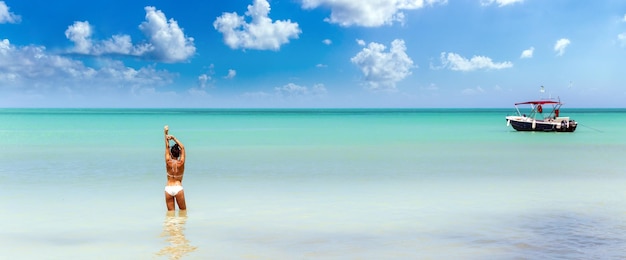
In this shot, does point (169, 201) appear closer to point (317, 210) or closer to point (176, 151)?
point (176, 151)

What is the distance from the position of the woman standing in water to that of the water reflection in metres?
0.32

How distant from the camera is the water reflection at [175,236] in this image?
10648 mm

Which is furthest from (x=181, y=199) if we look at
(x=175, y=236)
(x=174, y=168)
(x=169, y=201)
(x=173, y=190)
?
(x=175, y=236)

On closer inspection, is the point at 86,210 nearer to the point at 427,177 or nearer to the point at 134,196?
the point at 134,196

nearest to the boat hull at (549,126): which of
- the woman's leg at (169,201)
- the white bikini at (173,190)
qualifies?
the woman's leg at (169,201)

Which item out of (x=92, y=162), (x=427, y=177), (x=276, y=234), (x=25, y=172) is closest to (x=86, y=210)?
(x=276, y=234)

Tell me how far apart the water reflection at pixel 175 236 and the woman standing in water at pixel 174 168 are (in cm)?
32

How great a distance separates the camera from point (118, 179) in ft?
68.1

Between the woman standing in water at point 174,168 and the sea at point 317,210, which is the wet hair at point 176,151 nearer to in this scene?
the woman standing in water at point 174,168

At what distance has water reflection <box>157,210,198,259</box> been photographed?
34.9ft

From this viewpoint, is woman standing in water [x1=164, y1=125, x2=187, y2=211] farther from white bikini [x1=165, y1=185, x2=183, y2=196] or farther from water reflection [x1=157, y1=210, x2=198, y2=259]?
water reflection [x1=157, y1=210, x2=198, y2=259]

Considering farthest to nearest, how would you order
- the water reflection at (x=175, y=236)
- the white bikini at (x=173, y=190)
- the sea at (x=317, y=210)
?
the white bikini at (x=173, y=190), the sea at (x=317, y=210), the water reflection at (x=175, y=236)

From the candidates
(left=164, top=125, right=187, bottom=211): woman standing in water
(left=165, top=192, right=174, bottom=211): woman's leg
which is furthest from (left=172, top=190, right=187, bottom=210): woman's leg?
(left=165, top=192, right=174, bottom=211): woman's leg

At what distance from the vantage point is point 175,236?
11922 mm
